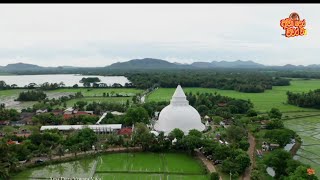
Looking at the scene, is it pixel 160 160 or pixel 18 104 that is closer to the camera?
pixel 160 160

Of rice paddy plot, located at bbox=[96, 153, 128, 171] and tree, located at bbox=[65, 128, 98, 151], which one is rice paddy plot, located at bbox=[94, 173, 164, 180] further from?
tree, located at bbox=[65, 128, 98, 151]

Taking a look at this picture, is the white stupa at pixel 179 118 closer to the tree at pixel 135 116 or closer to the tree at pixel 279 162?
the tree at pixel 135 116

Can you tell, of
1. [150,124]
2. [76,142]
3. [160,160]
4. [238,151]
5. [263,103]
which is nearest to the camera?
[238,151]

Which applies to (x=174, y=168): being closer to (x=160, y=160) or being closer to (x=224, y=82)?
(x=160, y=160)

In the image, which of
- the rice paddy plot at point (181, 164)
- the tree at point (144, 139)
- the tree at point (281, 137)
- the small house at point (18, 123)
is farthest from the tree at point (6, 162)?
the tree at point (281, 137)

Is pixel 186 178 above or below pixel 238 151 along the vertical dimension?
below

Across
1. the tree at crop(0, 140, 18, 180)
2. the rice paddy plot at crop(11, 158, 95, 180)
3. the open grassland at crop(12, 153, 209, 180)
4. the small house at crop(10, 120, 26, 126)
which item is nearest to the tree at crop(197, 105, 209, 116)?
the open grassland at crop(12, 153, 209, 180)

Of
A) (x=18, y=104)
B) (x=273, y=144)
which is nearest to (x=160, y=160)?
(x=273, y=144)
